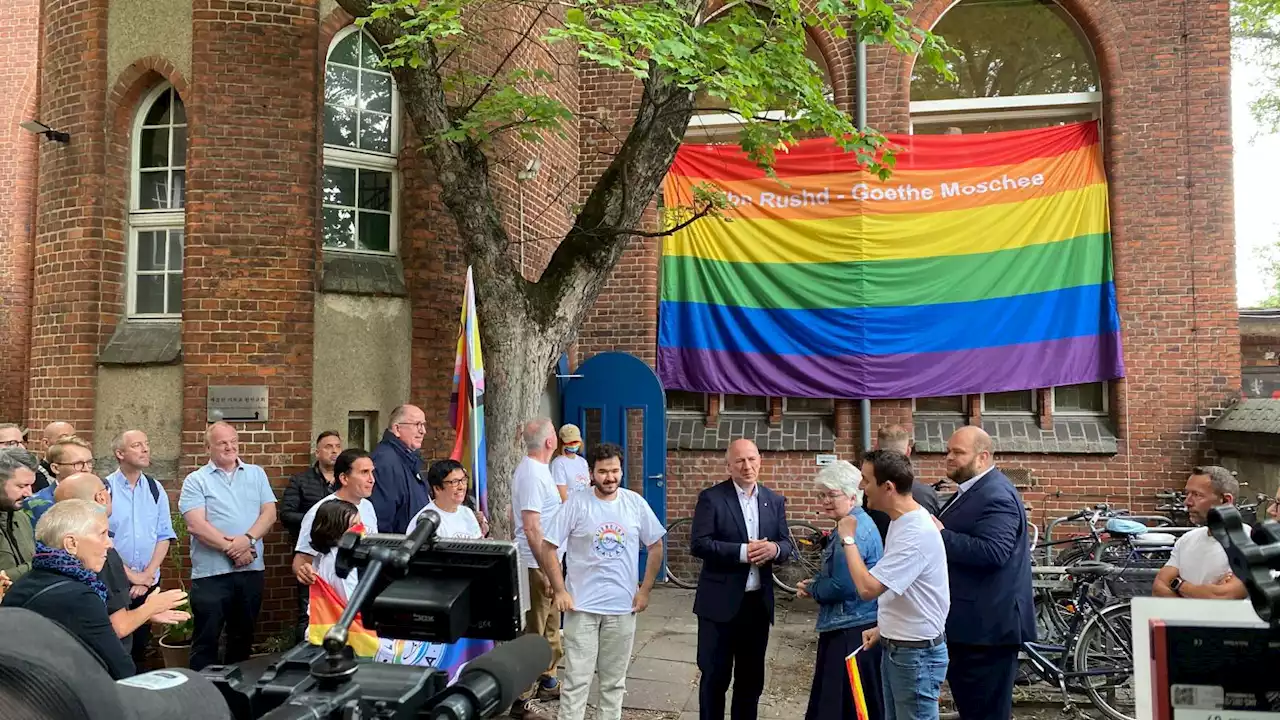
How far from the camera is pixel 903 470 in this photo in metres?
3.80

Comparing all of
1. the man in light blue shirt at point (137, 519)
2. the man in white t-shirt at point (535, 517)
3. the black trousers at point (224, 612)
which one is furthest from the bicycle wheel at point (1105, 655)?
the man in light blue shirt at point (137, 519)

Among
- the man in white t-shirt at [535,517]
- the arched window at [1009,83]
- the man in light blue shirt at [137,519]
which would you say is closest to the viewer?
the man in light blue shirt at [137,519]

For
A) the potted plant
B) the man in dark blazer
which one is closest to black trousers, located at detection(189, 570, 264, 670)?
the potted plant

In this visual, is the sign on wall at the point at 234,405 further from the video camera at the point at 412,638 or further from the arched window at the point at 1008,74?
the arched window at the point at 1008,74

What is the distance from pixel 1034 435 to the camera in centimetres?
970

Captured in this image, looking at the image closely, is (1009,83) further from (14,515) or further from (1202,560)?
(14,515)

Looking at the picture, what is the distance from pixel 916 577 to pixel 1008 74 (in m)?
8.58

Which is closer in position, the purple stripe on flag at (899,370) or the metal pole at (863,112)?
the purple stripe on flag at (899,370)

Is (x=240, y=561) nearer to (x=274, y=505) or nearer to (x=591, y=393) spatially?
(x=274, y=505)

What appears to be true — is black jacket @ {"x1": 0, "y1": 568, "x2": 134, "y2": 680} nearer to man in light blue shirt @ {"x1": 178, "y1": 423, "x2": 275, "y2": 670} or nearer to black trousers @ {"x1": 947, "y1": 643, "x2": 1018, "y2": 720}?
man in light blue shirt @ {"x1": 178, "y1": 423, "x2": 275, "y2": 670}

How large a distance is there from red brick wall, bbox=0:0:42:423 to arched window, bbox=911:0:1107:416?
12299 mm

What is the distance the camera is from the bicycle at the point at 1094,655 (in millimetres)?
5512

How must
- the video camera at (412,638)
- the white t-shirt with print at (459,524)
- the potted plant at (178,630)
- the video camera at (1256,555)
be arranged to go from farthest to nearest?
the potted plant at (178,630) → the white t-shirt with print at (459,524) → the video camera at (412,638) → the video camera at (1256,555)

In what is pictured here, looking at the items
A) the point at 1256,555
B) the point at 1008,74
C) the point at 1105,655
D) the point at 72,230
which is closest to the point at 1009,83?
the point at 1008,74
